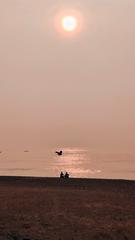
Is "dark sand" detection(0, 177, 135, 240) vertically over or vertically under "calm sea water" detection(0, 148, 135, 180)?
under

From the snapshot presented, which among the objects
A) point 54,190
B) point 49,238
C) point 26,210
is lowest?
point 49,238

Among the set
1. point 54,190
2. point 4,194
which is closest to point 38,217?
point 4,194

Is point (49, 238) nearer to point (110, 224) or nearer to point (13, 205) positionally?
point (110, 224)

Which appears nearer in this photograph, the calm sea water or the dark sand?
the dark sand

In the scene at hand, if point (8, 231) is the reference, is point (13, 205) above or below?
above

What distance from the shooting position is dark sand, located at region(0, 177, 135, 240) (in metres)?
22.1

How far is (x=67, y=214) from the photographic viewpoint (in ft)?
90.2

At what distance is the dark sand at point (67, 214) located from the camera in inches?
869

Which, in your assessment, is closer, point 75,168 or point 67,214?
point 67,214

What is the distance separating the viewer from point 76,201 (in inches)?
1296

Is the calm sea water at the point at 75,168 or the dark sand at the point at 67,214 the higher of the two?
the calm sea water at the point at 75,168

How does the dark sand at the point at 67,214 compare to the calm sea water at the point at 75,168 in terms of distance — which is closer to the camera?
the dark sand at the point at 67,214

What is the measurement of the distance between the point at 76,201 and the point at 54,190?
7153mm

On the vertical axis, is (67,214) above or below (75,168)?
below
